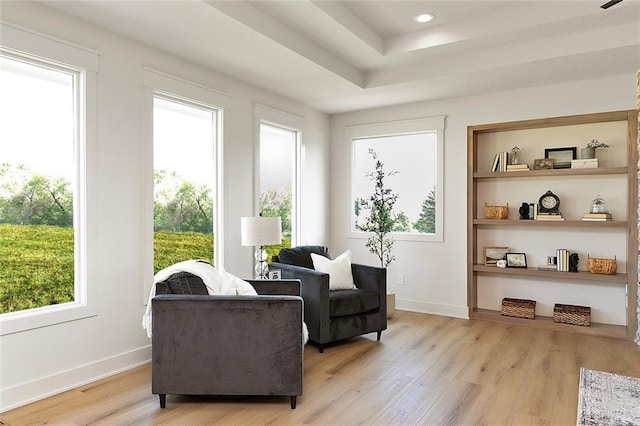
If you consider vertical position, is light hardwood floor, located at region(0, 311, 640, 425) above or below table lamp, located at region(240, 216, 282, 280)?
below

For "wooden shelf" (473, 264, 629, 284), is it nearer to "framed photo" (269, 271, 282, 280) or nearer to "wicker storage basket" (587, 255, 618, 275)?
"wicker storage basket" (587, 255, 618, 275)

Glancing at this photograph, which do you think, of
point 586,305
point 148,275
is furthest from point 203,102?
point 586,305

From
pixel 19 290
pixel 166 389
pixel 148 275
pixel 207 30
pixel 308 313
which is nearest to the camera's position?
pixel 166 389

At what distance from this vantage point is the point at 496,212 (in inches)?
186

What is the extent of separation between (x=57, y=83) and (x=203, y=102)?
1186mm

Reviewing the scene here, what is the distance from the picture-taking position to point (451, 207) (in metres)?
4.98

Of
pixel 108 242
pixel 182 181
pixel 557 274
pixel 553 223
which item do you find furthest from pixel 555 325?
pixel 108 242

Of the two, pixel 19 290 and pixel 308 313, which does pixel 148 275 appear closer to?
pixel 19 290

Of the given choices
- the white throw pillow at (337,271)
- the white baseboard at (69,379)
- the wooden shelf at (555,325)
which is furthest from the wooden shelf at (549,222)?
the white baseboard at (69,379)

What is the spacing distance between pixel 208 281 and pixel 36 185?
133 centimetres

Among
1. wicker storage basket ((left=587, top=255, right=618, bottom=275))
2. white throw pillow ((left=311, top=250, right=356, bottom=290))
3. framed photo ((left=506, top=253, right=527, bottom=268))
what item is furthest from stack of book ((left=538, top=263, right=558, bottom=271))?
white throw pillow ((left=311, top=250, right=356, bottom=290))

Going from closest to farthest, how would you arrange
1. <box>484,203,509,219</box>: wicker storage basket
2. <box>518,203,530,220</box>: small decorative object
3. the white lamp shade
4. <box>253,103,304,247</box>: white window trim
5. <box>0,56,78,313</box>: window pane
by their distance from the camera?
<box>0,56,78,313</box>: window pane < the white lamp shade < <box>253,103,304,247</box>: white window trim < <box>518,203,530,220</box>: small decorative object < <box>484,203,509,219</box>: wicker storage basket

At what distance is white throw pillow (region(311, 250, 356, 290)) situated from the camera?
4.10 metres

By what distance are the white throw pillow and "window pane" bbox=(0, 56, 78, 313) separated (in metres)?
2.06
